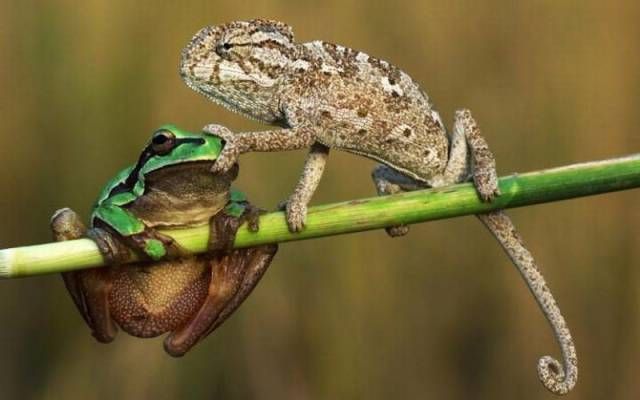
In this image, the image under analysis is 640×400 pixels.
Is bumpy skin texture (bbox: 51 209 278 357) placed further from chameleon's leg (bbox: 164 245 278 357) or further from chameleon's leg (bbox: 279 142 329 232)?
chameleon's leg (bbox: 279 142 329 232)

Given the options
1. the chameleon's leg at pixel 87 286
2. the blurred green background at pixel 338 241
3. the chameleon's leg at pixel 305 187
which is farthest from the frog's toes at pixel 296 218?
the blurred green background at pixel 338 241

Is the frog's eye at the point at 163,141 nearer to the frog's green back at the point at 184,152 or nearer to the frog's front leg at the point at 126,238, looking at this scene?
the frog's green back at the point at 184,152

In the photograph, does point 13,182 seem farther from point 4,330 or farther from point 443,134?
point 443,134

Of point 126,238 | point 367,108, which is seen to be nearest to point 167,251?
point 126,238

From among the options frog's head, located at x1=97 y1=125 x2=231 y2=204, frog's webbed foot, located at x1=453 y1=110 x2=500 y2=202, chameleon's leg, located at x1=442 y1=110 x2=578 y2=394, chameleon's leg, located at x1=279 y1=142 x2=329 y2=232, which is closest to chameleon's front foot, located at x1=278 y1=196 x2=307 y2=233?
chameleon's leg, located at x1=279 y1=142 x2=329 y2=232

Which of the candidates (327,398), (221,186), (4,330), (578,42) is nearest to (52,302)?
(4,330)

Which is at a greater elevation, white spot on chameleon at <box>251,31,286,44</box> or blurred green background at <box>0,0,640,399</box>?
white spot on chameleon at <box>251,31,286,44</box>
